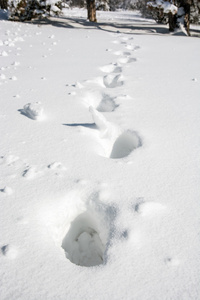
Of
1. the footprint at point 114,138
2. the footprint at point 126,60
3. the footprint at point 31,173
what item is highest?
the footprint at point 31,173

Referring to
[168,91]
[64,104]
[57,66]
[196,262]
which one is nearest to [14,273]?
[196,262]

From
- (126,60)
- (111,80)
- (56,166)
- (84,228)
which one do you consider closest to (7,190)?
(56,166)

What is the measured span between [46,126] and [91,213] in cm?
113

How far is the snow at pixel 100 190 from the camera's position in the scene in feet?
3.91

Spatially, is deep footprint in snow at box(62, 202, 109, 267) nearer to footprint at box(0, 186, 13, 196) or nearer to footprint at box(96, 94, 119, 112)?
footprint at box(0, 186, 13, 196)

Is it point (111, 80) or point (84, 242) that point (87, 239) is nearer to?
point (84, 242)

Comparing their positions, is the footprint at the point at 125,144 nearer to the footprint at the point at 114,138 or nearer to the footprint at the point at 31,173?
the footprint at the point at 114,138

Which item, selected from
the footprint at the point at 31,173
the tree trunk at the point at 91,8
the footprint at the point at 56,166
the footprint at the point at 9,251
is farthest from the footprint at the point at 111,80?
the tree trunk at the point at 91,8

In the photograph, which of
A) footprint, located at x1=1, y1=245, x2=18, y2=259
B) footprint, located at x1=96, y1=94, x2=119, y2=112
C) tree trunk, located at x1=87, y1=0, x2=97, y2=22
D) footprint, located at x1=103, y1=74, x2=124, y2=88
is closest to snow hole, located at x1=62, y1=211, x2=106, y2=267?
footprint, located at x1=1, y1=245, x2=18, y2=259

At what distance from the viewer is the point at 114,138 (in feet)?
7.86

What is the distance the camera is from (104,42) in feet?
21.7

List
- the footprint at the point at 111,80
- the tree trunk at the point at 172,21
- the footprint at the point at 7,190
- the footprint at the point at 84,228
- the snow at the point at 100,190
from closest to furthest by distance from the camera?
the snow at the point at 100,190 < the footprint at the point at 84,228 < the footprint at the point at 7,190 < the footprint at the point at 111,80 < the tree trunk at the point at 172,21

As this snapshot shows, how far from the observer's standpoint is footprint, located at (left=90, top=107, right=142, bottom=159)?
7.64 feet

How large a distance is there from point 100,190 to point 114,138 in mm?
789
